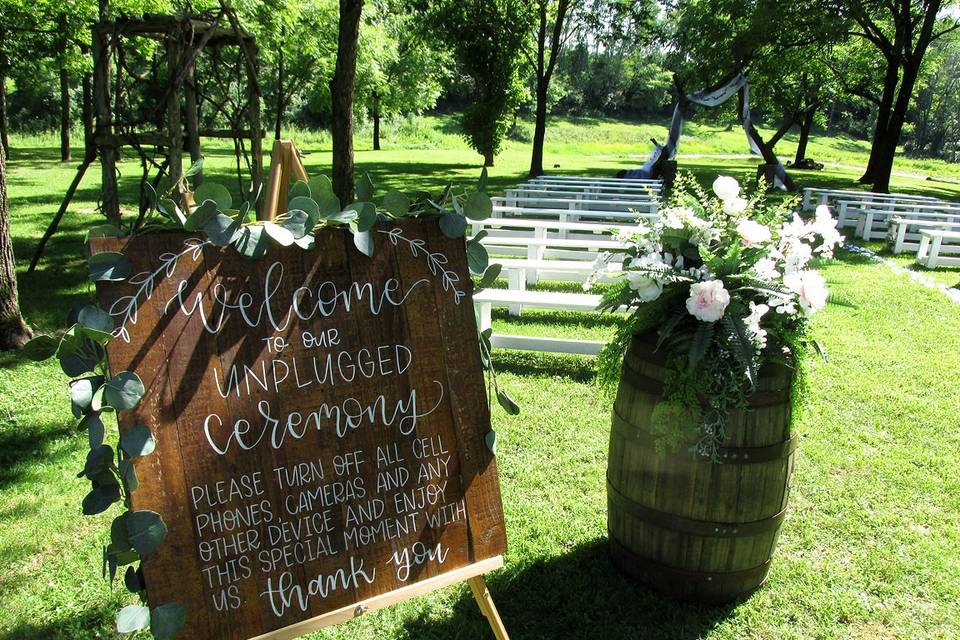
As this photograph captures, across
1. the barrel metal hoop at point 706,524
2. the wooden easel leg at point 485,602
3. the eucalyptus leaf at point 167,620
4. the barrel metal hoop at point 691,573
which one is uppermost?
the eucalyptus leaf at point 167,620

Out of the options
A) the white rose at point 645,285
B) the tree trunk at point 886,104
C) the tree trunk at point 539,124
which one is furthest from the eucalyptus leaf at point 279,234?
the tree trunk at point 886,104

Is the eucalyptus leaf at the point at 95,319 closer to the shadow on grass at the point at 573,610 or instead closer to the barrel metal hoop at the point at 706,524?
the shadow on grass at the point at 573,610

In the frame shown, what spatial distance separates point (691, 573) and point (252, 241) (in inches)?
83.4

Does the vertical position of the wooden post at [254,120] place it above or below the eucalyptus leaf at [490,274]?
above

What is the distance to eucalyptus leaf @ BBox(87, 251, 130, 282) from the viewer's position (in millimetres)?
1702

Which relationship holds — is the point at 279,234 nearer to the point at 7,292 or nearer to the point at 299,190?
the point at 299,190

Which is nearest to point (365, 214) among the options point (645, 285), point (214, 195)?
point (214, 195)

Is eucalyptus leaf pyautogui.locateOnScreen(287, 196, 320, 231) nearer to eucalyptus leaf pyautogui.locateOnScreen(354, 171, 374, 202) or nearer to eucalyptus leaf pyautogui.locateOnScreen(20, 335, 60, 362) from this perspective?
eucalyptus leaf pyautogui.locateOnScreen(354, 171, 374, 202)

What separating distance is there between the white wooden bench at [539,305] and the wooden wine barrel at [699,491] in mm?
2507

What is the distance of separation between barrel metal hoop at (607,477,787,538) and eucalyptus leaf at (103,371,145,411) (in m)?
1.90

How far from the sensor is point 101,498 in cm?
173

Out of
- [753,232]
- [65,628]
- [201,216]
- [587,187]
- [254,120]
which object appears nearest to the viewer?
[201,216]

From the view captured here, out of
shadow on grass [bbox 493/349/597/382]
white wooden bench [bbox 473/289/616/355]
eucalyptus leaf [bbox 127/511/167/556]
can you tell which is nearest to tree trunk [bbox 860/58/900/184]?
white wooden bench [bbox 473/289/616/355]

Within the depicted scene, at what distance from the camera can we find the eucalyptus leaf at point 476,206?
7.11 ft
